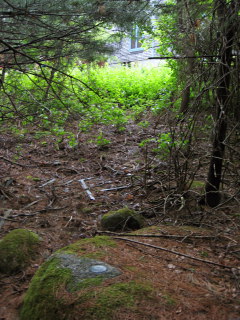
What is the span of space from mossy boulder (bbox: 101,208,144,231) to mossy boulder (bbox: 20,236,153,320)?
1.22 metres

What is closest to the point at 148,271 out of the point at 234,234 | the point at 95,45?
the point at 234,234

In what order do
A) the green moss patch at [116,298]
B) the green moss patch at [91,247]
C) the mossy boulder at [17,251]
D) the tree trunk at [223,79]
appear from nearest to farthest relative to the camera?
the green moss patch at [116,298]
the green moss patch at [91,247]
the mossy boulder at [17,251]
the tree trunk at [223,79]

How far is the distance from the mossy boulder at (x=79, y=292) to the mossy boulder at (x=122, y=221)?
122cm

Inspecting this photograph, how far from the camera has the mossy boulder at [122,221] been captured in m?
3.97

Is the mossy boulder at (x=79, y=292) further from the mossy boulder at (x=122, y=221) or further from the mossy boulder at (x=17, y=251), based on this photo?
the mossy boulder at (x=122, y=221)

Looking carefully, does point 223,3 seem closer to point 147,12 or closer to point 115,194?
point 147,12

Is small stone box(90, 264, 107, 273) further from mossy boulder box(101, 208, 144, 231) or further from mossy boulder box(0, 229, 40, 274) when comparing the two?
mossy boulder box(101, 208, 144, 231)

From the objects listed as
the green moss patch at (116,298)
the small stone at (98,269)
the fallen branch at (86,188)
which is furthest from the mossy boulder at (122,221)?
the green moss patch at (116,298)

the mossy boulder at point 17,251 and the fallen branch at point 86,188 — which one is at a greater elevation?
the mossy boulder at point 17,251

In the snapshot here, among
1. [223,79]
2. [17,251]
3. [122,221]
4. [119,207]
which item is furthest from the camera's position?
[119,207]

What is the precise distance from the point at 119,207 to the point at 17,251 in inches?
77.7

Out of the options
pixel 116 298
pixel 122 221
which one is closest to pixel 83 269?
pixel 116 298

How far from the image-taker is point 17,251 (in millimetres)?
3277

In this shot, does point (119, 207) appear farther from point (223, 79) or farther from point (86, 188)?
point (223, 79)
